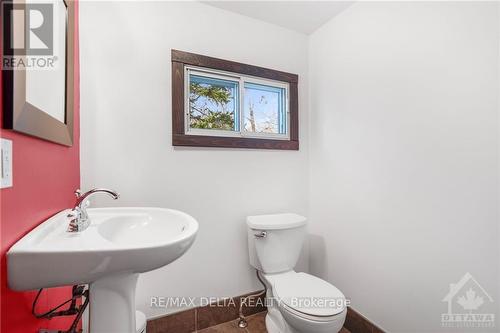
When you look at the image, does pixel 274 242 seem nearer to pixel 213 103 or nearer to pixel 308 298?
pixel 308 298

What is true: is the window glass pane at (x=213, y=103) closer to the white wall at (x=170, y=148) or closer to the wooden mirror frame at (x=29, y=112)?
the white wall at (x=170, y=148)

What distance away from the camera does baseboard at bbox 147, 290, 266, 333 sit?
1486 mm

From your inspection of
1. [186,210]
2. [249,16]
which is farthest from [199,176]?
[249,16]

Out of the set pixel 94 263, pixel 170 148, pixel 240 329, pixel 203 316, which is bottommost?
pixel 240 329

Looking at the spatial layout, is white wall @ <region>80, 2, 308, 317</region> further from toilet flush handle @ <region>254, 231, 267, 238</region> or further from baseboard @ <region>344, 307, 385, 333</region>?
baseboard @ <region>344, 307, 385, 333</region>

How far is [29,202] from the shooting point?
720 mm

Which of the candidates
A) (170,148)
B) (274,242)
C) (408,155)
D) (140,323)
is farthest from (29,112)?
(408,155)

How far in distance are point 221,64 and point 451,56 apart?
1.33 metres

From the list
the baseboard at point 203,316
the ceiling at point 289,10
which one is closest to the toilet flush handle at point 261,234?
the baseboard at point 203,316

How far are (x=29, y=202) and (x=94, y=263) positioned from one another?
1.10 ft

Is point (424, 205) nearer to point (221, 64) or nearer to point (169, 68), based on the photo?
point (221, 64)

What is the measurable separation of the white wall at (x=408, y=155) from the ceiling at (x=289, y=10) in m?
0.09

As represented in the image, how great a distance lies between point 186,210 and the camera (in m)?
1.56

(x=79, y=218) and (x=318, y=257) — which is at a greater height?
(x=79, y=218)
